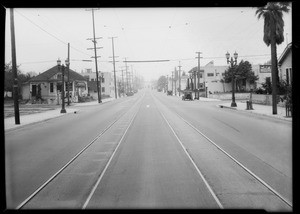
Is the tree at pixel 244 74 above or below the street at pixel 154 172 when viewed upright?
above

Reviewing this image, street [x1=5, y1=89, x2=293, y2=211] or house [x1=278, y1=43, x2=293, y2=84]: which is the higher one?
house [x1=278, y1=43, x2=293, y2=84]

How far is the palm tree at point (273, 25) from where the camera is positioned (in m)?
26.3

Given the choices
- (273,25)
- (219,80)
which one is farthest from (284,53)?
(219,80)

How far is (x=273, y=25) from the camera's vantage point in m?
27.5

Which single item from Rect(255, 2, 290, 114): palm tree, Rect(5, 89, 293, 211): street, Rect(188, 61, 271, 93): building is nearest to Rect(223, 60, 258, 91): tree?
Rect(188, 61, 271, 93): building

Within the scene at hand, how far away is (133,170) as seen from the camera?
9047 mm

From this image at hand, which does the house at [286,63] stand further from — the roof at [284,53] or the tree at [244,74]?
the tree at [244,74]

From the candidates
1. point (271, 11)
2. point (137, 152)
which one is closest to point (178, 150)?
point (137, 152)

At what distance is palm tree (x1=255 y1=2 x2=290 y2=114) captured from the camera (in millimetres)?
26297

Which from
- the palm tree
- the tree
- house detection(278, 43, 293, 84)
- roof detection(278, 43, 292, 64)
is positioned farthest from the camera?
the tree

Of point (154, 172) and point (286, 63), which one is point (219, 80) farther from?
point (154, 172)

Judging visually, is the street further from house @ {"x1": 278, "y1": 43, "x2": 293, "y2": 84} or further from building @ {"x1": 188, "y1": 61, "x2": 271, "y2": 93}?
building @ {"x1": 188, "y1": 61, "x2": 271, "y2": 93}

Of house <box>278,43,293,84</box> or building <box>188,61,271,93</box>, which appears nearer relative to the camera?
house <box>278,43,293,84</box>

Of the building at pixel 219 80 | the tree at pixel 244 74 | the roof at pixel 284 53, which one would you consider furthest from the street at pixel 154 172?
the tree at pixel 244 74
